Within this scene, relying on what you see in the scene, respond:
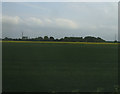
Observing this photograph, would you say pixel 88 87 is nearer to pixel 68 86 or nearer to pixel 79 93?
pixel 68 86

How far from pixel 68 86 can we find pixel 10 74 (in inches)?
83.1

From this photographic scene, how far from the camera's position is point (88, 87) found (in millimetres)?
4691

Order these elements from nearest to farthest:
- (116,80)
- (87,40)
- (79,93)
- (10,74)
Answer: (79,93), (116,80), (10,74), (87,40)

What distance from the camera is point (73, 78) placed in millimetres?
5633

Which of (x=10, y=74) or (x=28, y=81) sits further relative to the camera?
(x=10, y=74)

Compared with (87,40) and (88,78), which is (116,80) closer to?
(88,78)

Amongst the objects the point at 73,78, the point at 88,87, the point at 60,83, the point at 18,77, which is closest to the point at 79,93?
the point at 88,87

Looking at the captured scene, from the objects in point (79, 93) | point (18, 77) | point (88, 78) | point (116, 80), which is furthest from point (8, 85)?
point (116, 80)

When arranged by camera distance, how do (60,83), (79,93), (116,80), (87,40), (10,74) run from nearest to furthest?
(79,93), (60,83), (116,80), (10,74), (87,40)

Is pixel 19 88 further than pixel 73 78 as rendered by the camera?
No

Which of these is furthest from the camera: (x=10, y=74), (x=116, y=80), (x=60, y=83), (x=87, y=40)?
(x=87, y=40)

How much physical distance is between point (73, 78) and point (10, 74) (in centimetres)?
193

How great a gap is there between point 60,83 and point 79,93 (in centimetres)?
122

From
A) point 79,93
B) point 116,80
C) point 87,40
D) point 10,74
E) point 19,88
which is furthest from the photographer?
point 87,40
